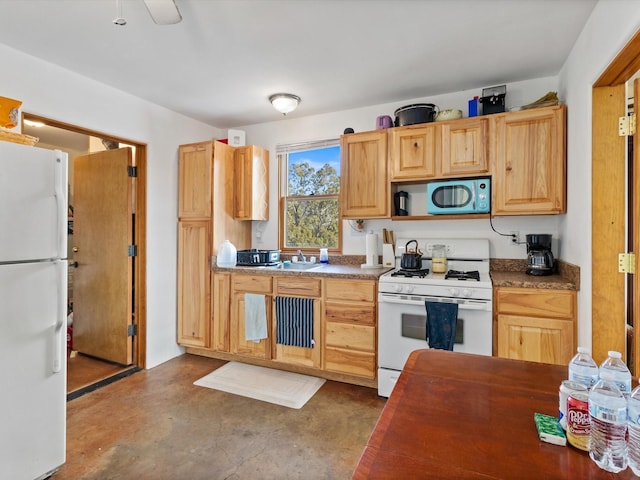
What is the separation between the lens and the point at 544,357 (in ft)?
7.46

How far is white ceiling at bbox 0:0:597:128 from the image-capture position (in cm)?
194

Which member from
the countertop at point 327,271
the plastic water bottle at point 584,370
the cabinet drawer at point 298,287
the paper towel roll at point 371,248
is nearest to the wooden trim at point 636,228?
the plastic water bottle at point 584,370

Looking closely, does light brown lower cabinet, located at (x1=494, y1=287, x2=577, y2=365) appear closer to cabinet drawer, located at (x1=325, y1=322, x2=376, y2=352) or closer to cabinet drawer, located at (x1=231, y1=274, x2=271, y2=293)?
cabinet drawer, located at (x1=325, y1=322, x2=376, y2=352)

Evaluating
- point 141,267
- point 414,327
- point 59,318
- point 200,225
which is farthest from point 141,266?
point 414,327

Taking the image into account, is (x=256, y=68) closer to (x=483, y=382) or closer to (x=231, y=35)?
(x=231, y=35)

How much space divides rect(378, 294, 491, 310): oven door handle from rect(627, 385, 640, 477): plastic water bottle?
1765 mm

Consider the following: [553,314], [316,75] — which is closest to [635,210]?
[553,314]

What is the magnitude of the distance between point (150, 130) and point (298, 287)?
6.82 ft

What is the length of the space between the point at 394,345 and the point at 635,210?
1656 millimetres

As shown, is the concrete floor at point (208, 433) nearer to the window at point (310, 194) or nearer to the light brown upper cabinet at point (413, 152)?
the window at point (310, 194)

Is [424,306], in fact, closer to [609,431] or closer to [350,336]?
[350,336]

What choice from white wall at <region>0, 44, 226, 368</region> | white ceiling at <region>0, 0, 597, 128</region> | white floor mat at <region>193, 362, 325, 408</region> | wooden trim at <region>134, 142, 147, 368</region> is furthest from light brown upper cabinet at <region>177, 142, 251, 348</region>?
white ceiling at <region>0, 0, 597, 128</region>

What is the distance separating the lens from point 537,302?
229 cm

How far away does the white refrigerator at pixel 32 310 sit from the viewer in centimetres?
163
